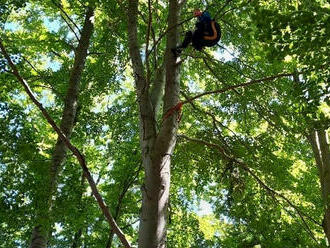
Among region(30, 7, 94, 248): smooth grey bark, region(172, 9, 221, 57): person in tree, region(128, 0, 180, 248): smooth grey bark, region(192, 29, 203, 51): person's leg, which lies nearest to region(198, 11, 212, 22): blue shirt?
region(172, 9, 221, 57): person in tree

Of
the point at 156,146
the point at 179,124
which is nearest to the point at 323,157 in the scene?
the point at 179,124

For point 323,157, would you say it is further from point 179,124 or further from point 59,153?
point 59,153

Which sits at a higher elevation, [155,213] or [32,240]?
[32,240]

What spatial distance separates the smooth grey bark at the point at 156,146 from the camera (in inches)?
145

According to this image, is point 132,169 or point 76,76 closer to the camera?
point 76,76

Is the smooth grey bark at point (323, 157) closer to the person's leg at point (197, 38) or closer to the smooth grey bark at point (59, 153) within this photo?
the person's leg at point (197, 38)

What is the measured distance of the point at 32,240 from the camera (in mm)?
6770

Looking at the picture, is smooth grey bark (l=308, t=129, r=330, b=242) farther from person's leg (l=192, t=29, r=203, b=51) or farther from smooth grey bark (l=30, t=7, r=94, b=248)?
smooth grey bark (l=30, t=7, r=94, b=248)

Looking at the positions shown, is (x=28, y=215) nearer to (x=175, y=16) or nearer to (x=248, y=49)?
(x=175, y=16)

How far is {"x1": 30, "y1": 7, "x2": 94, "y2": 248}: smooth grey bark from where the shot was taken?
17.9ft

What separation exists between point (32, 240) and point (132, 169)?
184 inches

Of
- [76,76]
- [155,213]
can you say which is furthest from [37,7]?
[155,213]

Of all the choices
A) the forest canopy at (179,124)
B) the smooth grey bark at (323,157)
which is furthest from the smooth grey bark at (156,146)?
the smooth grey bark at (323,157)

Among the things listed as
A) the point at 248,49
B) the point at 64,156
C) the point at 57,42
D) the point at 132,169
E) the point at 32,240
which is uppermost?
the point at 57,42
